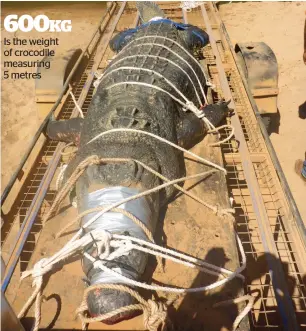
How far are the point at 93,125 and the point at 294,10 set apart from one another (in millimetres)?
7797

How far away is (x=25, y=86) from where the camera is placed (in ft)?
22.0

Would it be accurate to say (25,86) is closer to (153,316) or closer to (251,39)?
(251,39)

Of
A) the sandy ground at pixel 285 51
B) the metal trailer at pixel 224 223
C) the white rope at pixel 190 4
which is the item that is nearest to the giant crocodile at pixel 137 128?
the metal trailer at pixel 224 223

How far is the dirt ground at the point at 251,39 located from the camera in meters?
4.98

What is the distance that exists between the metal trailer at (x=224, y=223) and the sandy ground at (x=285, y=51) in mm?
1180

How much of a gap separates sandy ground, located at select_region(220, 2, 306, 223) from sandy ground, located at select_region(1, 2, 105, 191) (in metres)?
3.57

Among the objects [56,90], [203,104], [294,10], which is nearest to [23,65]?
[56,90]

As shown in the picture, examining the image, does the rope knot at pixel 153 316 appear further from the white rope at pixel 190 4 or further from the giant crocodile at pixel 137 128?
the white rope at pixel 190 4

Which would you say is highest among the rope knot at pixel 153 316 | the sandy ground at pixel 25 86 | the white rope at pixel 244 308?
the sandy ground at pixel 25 86

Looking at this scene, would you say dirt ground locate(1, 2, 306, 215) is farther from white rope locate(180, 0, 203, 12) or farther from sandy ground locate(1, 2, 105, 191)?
white rope locate(180, 0, 203, 12)

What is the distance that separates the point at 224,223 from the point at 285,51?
5758 mm

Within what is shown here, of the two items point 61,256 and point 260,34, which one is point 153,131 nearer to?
point 61,256

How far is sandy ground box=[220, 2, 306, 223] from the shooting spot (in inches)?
189

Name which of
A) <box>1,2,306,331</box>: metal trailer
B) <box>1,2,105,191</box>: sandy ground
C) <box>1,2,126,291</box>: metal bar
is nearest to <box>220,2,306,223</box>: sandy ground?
<box>1,2,306,331</box>: metal trailer
